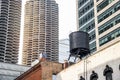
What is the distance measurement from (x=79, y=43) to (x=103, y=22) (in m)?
70.7

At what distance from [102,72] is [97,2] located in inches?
3413

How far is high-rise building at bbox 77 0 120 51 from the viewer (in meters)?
103

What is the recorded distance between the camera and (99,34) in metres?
112

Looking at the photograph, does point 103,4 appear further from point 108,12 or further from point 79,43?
point 79,43

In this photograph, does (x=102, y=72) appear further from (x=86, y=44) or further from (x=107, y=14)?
(x=107, y=14)

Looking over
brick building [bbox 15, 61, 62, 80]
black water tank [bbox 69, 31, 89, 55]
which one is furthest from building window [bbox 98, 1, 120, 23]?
black water tank [bbox 69, 31, 89, 55]

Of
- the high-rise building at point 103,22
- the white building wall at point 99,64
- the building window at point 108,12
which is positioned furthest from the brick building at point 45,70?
the building window at point 108,12

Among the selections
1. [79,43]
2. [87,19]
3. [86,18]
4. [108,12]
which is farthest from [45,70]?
[86,18]

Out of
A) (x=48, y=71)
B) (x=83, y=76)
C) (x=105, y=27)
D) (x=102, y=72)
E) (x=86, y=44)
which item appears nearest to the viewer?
(x=102, y=72)

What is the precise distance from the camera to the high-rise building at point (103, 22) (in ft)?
339

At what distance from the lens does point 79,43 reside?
41312 millimetres

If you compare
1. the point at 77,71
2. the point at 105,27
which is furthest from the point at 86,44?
the point at 105,27

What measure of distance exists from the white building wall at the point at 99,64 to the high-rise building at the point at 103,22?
63704mm

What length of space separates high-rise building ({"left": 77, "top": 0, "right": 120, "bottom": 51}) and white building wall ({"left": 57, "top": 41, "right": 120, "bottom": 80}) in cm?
6370
